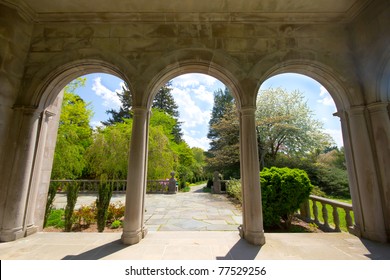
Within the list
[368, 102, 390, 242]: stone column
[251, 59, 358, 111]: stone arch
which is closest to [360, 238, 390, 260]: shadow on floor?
[368, 102, 390, 242]: stone column

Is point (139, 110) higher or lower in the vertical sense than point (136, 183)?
higher

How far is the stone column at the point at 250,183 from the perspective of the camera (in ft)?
9.44

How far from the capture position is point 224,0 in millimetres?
3291

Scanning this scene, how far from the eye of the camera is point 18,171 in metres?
3.05

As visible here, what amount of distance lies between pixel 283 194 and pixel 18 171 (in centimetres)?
564

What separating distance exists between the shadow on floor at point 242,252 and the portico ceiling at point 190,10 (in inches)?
163

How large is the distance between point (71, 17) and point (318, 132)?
50.2 feet

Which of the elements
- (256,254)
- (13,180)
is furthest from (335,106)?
(13,180)

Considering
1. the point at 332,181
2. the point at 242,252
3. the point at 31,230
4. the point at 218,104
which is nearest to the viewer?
the point at 242,252

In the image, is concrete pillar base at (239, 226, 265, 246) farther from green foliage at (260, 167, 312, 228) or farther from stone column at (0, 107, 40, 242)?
stone column at (0, 107, 40, 242)

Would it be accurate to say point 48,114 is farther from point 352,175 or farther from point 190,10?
point 352,175

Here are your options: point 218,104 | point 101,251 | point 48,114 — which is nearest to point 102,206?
point 101,251

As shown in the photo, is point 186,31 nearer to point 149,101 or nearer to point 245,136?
point 149,101

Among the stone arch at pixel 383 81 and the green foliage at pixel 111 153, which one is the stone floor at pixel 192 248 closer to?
the stone arch at pixel 383 81
